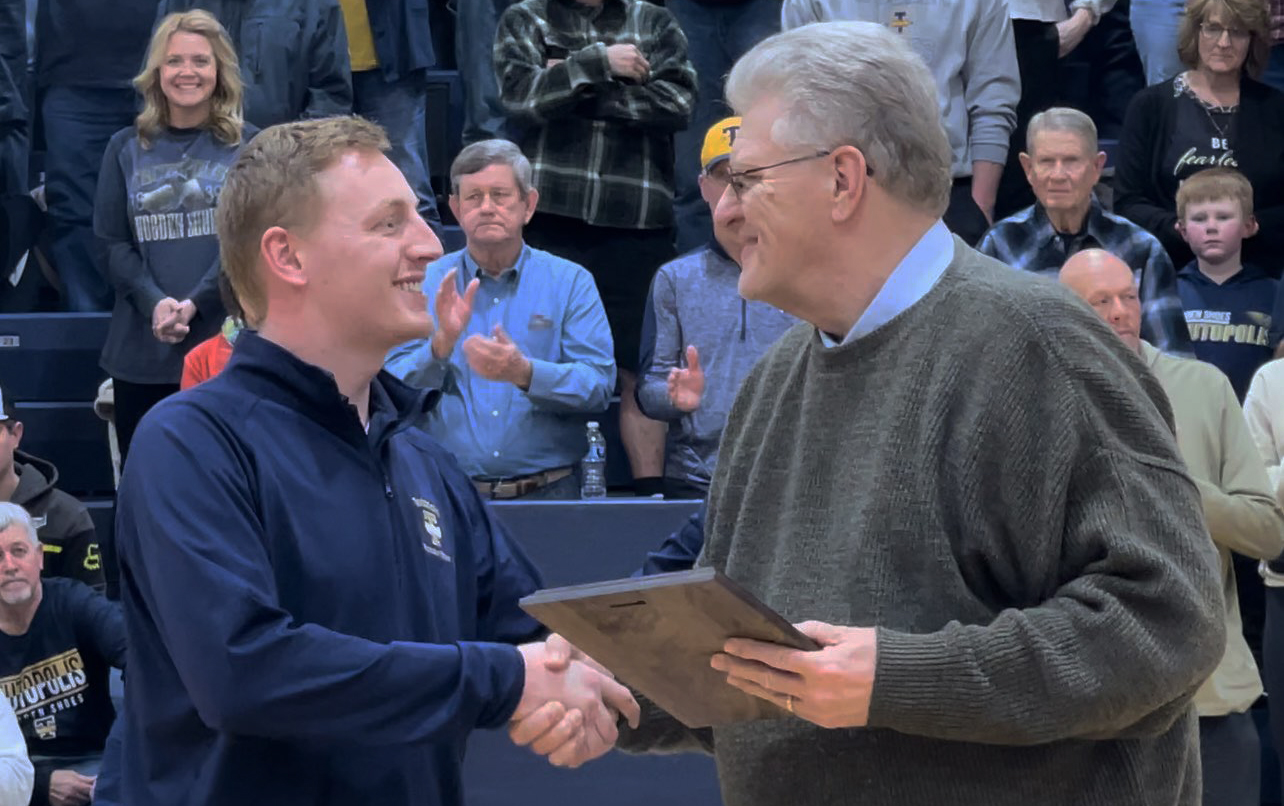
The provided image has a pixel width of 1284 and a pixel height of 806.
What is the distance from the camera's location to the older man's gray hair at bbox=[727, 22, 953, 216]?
217 centimetres

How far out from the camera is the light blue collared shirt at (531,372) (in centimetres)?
520

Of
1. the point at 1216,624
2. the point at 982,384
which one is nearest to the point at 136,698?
the point at 982,384

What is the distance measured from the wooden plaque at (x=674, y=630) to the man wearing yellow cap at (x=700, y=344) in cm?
300

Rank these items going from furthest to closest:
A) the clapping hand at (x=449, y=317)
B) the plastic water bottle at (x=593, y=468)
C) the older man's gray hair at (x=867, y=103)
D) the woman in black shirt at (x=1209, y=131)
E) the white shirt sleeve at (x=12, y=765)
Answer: the woman in black shirt at (x=1209, y=131)
the plastic water bottle at (x=593, y=468)
the clapping hand at (x=449, y=317)
the white shirt sleeve at (x=12, y=765)
the older man's gray hair at (x=867, y=103)

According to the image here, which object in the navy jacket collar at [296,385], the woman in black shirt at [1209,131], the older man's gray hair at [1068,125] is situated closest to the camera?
the navy jacket collar at [296,385]

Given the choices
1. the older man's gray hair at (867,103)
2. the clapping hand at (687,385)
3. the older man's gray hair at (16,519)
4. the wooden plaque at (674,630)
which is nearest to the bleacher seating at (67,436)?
the older man's gray hair at (16,519)

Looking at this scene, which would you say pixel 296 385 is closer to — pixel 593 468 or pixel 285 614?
pixel 285 614

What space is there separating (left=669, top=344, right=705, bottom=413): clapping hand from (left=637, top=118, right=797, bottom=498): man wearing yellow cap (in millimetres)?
38

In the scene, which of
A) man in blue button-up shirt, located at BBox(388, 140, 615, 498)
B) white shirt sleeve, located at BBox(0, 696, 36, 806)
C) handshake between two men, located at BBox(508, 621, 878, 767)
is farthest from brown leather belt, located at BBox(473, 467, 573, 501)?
handshake between two men, located at BBox(508, 621, 878, 767)

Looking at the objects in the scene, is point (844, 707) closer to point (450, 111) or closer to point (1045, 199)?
point (1045, 199)

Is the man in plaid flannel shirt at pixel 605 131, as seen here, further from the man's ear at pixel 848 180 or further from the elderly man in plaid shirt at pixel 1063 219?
the man's ear at pixel 848 180

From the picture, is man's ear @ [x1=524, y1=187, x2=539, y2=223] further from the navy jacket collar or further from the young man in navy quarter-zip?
the navy jacket collar

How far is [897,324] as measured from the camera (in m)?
2.18

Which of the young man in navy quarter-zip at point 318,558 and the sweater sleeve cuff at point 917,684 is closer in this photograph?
the sweater sleeve cuff at point 917,684
